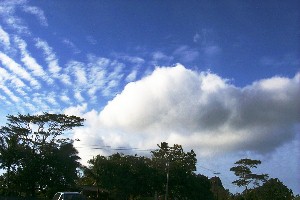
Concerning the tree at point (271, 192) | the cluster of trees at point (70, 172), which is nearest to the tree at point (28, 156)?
the cluster of trees at point (70, 172)

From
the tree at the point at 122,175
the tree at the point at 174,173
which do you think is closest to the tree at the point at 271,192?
the tree at the point at 174,173

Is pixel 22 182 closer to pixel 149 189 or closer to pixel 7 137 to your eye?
pixel 7 137

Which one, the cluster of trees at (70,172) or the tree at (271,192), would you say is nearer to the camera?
the cluster of trees at (70,172)

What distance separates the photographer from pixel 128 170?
178ft

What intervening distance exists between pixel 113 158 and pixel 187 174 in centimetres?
1073

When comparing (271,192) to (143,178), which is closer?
(143,178)

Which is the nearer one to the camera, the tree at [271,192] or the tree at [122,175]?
the tree at [122,175]

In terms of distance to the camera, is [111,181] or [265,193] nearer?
[111,181]

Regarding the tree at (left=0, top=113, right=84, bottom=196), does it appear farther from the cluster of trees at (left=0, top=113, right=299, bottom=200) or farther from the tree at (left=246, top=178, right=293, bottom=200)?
the tree at (left=246, top=178, right=293, bottom=200)

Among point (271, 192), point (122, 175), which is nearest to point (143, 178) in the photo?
point (122, 175)

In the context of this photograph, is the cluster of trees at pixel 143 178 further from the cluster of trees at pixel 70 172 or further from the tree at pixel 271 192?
the tree at pixel 271 192

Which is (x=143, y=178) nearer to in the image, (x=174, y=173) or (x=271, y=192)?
(x=174, y=173)

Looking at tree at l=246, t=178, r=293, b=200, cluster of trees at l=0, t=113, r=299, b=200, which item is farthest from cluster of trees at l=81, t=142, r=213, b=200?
tree at l=246, t=178, r=293, b=200

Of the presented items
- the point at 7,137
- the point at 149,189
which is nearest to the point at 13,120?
the point at 7,137
